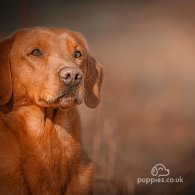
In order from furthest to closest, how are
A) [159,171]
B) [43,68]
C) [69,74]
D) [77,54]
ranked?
1. [159,171]
2. [77,54]
3. [43,68]
4. [69,74]

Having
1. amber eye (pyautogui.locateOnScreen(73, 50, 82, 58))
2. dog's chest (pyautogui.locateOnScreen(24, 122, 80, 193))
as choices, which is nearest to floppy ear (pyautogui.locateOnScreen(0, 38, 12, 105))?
dog's chest (pyautogui.locateOnScreen(24, 122, 80, 193))

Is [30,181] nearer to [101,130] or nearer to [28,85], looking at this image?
[28,85]

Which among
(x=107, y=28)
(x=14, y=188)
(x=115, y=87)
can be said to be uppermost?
(x=107, y=28)

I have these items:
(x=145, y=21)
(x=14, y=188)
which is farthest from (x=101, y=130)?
(x=14, y=188)

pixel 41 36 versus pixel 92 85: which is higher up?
pixel 41 36

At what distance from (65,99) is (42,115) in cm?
22

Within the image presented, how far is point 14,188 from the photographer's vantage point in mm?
3094

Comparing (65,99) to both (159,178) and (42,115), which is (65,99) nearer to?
(42,115)

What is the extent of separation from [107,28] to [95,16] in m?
0.14

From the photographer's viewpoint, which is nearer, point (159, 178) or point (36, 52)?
point (36, 52)

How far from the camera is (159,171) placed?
4395 millimetres

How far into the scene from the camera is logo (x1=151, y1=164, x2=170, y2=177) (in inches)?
173

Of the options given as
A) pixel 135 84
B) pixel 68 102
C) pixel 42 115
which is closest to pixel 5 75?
pixel 42 115

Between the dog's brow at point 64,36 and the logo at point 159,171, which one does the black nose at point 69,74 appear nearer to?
the dog's brow at point 64,36
